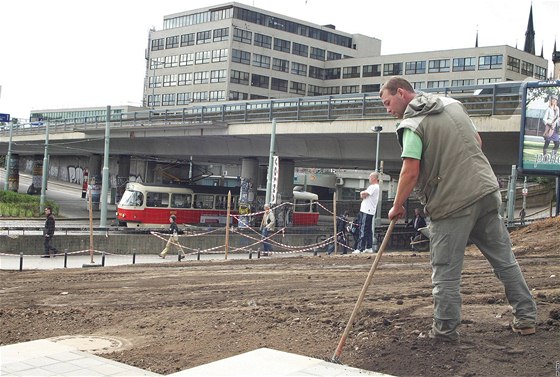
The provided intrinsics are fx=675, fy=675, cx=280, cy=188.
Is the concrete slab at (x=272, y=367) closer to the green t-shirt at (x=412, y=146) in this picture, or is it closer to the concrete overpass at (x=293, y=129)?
the green t-shirt at (x=412, y=146)

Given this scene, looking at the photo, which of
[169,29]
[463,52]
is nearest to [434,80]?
[463,52]

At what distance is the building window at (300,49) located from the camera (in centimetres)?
8919

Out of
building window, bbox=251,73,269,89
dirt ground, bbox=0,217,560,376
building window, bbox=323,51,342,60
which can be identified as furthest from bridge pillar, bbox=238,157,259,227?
building window, bbox=323,51,342,60

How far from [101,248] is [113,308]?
1949 cm

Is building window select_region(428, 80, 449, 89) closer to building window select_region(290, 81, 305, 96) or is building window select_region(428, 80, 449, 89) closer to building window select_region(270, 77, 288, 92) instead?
building window select_region(290, 81, 305, 96)

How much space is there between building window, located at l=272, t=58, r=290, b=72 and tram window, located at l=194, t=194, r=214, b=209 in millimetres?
47359

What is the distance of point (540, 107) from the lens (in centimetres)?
2622

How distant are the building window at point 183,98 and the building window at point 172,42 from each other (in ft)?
22.1

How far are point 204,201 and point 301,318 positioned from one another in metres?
35.6

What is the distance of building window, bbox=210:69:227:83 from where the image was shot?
270ft

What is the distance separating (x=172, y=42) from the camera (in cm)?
9056

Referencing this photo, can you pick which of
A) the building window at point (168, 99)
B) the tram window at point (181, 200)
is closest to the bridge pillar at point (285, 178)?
the tram window at point (181, 200)

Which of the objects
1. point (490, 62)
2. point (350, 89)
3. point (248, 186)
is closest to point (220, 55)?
point (350, 89)

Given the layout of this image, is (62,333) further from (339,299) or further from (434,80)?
(434,80)
